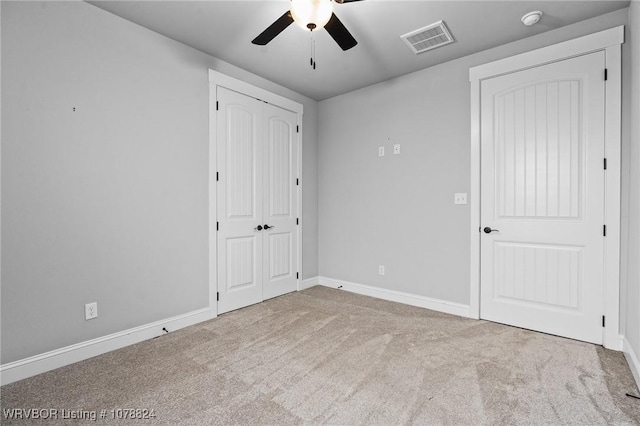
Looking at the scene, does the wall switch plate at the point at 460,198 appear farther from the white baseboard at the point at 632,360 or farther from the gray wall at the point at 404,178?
the white baseboard at the point at 632,360

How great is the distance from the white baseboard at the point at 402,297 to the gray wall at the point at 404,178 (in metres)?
0.06

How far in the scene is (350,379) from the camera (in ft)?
6.57

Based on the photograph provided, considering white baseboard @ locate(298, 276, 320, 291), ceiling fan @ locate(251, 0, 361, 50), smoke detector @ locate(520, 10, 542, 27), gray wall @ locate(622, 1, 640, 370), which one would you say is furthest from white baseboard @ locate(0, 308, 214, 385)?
smoke detector @ locate(520, 10, 542, 27)

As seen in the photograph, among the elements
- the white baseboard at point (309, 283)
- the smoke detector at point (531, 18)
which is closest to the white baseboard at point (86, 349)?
the white baseboard at point (309, 283)

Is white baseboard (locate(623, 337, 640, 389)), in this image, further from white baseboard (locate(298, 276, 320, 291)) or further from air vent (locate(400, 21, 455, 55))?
white baseboard (locate(298, 276, 320, 291))

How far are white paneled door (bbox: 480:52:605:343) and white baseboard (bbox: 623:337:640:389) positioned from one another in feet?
0.67

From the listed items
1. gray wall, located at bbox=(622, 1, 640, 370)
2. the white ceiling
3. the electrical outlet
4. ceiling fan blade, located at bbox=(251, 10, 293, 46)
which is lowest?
the electrical outlet

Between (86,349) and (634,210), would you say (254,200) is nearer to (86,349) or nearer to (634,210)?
(86,349)

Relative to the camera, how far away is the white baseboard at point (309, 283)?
165 inches

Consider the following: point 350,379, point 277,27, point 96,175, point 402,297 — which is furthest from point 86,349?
point 402,297

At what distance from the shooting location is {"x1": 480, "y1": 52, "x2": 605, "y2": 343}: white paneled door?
2496 mm

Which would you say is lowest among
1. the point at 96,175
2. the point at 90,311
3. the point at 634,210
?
the point at 90,311

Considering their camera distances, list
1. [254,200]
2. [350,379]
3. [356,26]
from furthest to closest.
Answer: [254,200]
[356,26]
[350,379]

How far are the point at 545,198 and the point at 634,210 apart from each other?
604 mm
